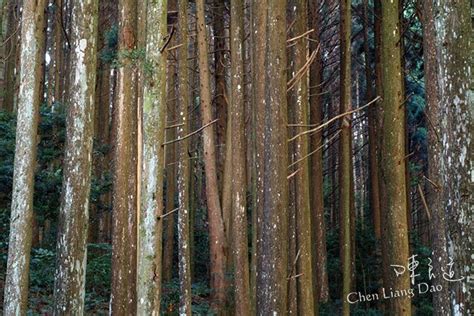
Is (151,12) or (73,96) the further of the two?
(73,96)

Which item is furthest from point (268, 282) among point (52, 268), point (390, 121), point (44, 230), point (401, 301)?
point (44, 230)

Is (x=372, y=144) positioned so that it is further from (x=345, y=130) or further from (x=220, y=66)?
(x=220, y=66)

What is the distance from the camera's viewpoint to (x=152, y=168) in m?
6.23

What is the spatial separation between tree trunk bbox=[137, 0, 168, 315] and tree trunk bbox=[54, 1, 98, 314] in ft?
4.01

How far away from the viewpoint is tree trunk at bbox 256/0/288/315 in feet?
22.7

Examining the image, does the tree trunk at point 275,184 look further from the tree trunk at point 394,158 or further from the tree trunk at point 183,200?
the tree trunk at point 183,200

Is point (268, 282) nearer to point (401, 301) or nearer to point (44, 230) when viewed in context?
point (401, 301)

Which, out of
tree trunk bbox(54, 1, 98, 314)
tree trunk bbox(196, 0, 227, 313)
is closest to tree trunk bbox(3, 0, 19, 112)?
tree trunk bbox(196, 0, 227, 313)

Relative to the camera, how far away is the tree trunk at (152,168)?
6055 mm

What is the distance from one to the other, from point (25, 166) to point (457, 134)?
6088 mm

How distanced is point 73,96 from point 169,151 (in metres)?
12.8

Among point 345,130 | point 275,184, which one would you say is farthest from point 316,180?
point 275,184

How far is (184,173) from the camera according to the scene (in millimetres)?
9844
